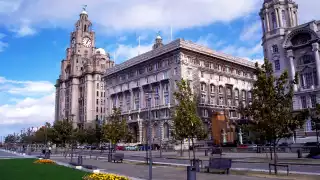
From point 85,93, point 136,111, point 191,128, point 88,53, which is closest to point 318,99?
point 191,128

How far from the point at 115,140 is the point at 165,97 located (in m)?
40.2

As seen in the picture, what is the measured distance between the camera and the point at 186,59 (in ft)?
248

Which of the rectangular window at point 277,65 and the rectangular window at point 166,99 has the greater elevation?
the rectangular window at point 277,65

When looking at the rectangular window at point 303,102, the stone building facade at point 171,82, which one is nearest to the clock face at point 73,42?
the stone building facade at point 171,82

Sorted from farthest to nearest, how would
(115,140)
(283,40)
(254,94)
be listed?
(283,40)
(115,140)
(254,94)

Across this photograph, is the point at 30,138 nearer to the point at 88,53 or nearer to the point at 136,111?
the point at 88,53

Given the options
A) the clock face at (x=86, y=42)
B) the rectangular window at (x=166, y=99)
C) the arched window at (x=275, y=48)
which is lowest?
the rectangular window at (x=166, y=99)

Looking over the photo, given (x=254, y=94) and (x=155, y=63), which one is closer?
(x=254, y=94)

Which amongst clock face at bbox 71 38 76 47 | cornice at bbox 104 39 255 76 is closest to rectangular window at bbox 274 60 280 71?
cornice at bbox 104 39 255 76

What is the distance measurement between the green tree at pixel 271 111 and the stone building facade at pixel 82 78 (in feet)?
362

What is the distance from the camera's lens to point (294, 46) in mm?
61156

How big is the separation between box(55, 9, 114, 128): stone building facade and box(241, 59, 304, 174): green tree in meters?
110

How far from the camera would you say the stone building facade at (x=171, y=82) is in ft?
248

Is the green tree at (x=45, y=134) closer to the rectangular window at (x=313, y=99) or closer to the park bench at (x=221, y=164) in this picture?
the park bench at (x=221, y=164)
